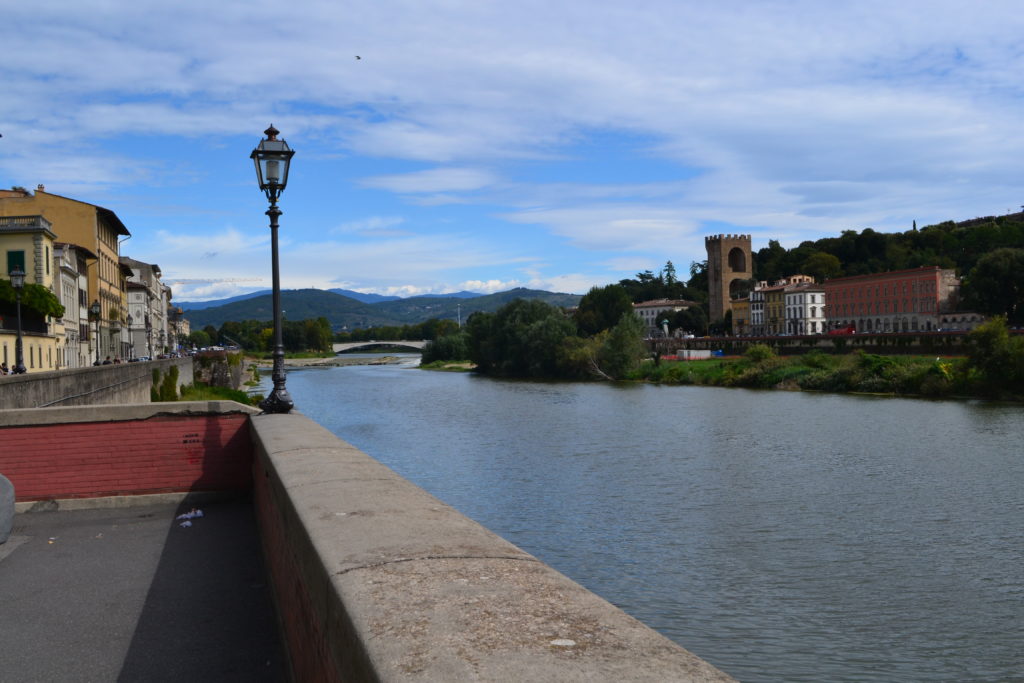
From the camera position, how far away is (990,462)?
83.1ft

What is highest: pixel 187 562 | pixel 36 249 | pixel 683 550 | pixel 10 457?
pixel 36 249

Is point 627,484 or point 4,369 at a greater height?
point 4,369

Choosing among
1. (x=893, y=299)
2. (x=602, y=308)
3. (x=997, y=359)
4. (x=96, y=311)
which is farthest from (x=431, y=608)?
(x=602, y=308)

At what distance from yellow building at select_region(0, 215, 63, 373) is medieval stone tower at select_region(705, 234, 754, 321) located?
11672 cm

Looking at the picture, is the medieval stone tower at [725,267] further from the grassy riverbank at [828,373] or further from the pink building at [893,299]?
the grassy riverbank at [828,373]

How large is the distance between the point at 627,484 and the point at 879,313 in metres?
101

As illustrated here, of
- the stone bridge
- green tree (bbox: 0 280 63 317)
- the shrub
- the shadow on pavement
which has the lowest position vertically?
the shadow on pavement

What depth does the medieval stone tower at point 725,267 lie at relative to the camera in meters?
149

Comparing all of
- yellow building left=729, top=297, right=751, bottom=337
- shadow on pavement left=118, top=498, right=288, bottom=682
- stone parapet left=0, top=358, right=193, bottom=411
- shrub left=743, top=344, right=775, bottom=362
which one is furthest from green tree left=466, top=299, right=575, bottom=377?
shadow on pavement left=118, top=498, right=288, bottom=682

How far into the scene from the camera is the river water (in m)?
12.0

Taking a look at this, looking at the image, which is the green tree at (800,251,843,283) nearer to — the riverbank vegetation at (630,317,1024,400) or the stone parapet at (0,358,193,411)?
the riverbank vegetation at (630,317,1024,400)

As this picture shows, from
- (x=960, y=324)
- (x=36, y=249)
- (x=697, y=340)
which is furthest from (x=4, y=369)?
(x=960, y=324)

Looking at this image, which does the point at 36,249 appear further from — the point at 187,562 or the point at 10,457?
the point at 187,562

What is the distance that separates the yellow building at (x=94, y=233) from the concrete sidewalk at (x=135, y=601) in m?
52.6
